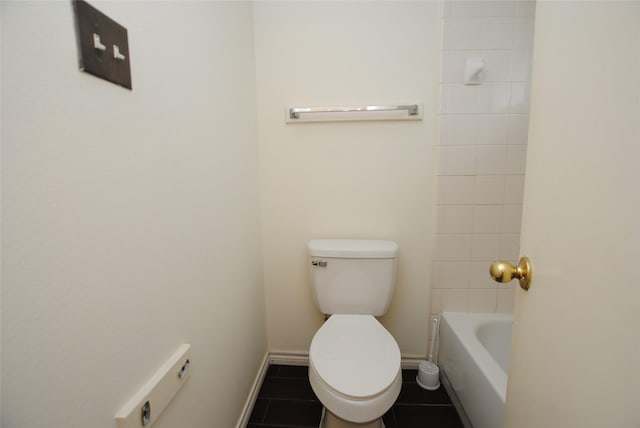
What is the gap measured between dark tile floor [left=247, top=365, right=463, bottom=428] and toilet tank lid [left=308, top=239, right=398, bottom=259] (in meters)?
0.70

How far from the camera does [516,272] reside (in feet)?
1.87

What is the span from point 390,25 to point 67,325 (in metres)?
1.56

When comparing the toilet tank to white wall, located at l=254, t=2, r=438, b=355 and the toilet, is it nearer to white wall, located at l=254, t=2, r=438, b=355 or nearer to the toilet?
the toilet

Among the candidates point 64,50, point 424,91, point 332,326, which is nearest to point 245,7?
point 424,91

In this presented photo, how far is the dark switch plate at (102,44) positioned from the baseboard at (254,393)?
1298mm

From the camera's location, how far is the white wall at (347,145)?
53.1 inches

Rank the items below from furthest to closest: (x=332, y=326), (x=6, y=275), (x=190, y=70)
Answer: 1. (x=332, y=326)
2. (x=190, y=70)
3. (x=6, y=275)

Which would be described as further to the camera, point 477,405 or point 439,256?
point 439,256

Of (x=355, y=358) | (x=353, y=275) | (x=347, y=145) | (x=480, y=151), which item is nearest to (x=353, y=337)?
(x=355, y=358)

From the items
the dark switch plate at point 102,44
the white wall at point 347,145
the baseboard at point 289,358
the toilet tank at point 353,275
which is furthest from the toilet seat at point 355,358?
the dark switch plate at point 102,44

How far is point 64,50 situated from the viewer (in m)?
0.43

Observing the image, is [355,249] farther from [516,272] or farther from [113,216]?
[113,216]

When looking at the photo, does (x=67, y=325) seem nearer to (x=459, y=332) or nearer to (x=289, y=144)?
(x=289, y=144)

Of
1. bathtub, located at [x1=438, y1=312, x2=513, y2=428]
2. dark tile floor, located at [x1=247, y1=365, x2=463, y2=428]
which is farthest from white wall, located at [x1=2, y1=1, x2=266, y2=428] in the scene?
bathtub, located at [x1=438, y1=312, x2=513, y2=428]
